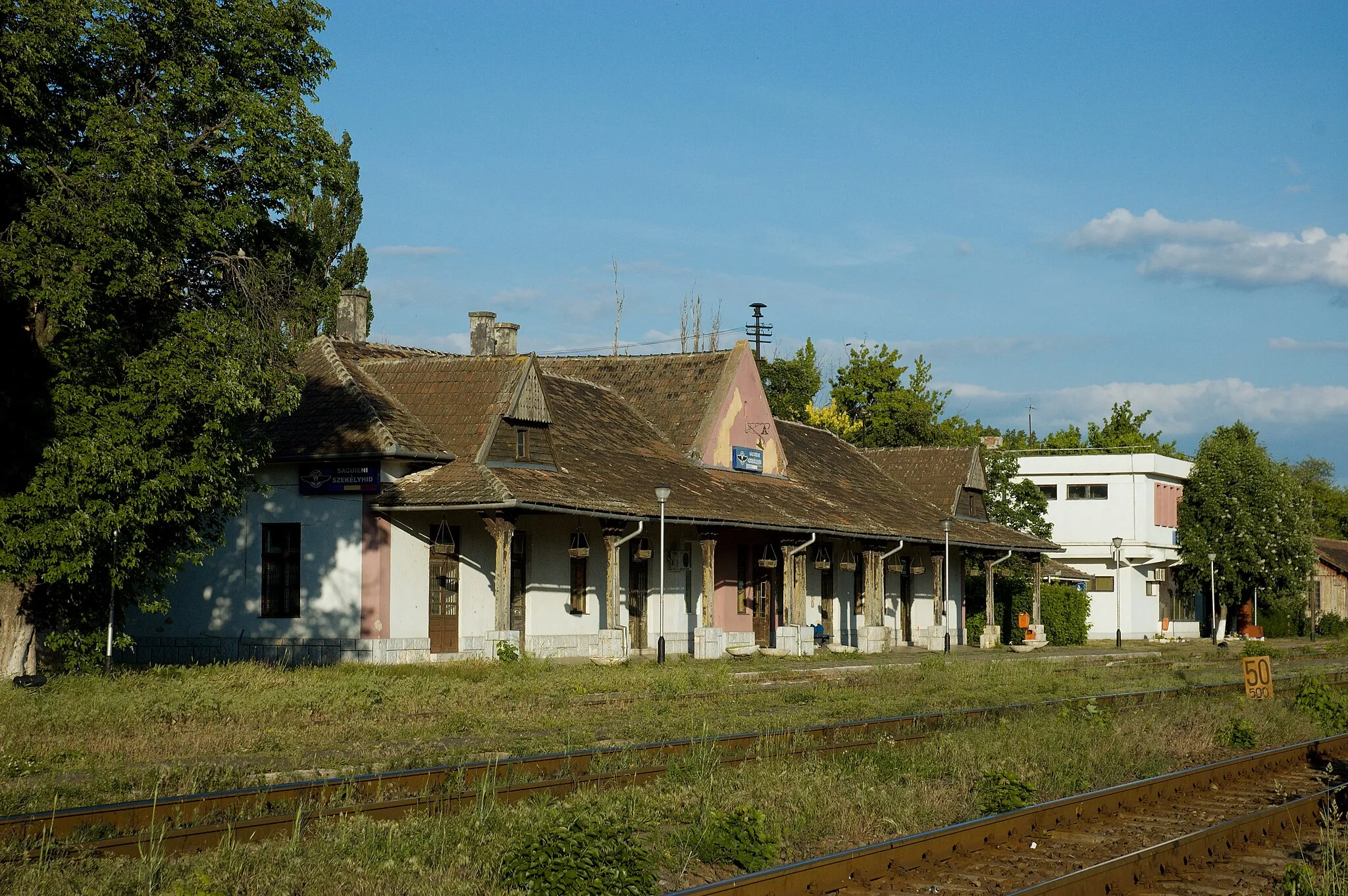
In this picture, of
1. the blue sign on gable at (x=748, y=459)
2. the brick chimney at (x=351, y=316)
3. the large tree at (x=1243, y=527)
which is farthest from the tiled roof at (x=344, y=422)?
the large tree at (x=1243, y=527)

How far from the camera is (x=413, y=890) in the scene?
8422 millimetres

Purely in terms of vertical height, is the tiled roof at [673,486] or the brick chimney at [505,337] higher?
the brick chimney at [505,337]

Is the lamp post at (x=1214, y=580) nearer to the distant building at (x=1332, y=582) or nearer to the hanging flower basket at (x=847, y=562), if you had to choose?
the distant building at (x=1332, y=582)

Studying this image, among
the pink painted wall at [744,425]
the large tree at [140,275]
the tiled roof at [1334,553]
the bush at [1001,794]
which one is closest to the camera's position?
the bush at [1001,794]

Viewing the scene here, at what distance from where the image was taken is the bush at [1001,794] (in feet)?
38.3

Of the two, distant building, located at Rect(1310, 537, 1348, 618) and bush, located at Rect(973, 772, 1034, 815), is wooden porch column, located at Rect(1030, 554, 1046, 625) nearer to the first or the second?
distant building, located at Rect(1310, 537, 1348, 618)

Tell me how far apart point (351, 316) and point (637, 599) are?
33.7ft

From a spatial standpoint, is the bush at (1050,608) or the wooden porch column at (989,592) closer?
the wooden porch column at (989,592)

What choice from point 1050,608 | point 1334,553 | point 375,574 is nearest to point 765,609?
point 375,574

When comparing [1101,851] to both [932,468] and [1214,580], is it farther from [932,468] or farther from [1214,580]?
[1214,580]

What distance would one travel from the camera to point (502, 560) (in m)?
27.1

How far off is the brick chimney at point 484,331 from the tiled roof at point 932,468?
1541 centimetres

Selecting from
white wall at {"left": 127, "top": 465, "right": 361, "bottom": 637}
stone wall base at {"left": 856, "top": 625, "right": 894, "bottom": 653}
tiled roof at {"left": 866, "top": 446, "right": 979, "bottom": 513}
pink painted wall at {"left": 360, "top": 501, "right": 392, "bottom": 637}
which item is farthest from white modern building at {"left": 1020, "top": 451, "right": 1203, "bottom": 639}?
white wall at {"left": 127, "top": 465, "right": 361, "bottom": 637}

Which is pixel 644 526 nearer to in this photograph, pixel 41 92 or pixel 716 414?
pixel 716 414
